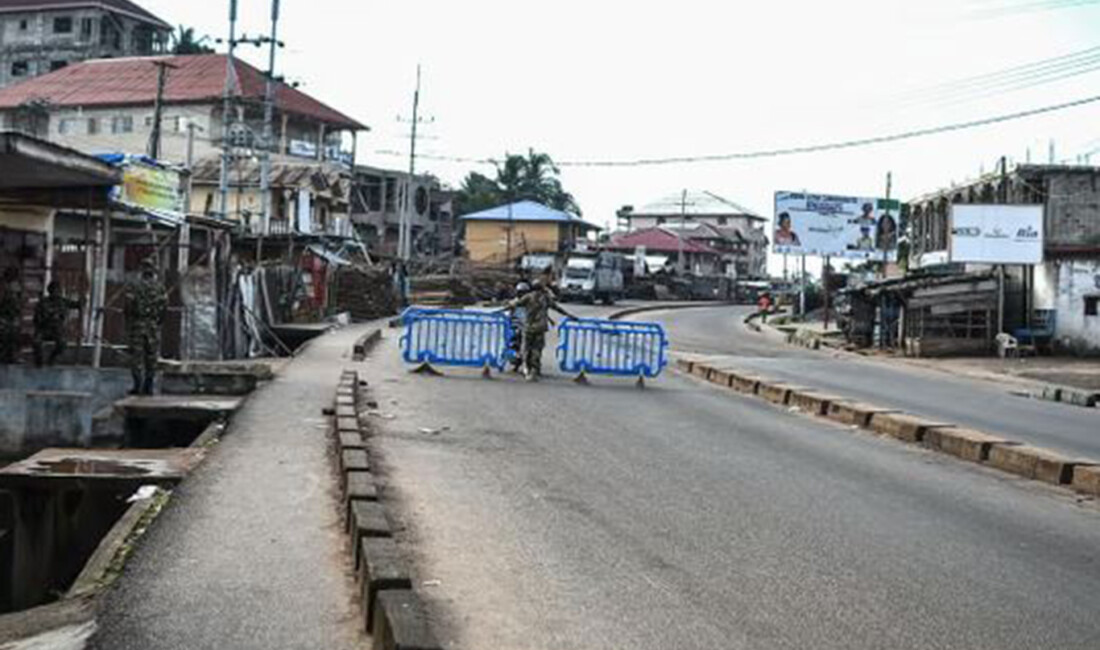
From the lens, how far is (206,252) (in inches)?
1000

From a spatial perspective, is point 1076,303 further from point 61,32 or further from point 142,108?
point 61,32

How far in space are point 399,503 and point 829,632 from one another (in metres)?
4.11

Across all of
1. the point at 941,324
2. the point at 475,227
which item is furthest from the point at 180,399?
the point at 475,227

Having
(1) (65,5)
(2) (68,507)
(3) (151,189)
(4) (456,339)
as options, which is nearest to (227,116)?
(3) (151,189)

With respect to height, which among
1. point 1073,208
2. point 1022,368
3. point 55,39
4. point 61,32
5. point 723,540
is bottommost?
point 723,540

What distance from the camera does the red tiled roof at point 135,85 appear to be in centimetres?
7669

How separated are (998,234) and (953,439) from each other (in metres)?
26.0

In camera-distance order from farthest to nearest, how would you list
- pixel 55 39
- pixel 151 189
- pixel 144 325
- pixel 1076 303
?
pixel 55 39, pixel 1076 303, pixel 151 189, pixel 144 325

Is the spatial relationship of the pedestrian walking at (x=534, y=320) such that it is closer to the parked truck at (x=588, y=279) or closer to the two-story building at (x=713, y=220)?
the parked truck at (x=588, y=279)

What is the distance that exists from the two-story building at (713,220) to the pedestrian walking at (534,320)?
3978 inches

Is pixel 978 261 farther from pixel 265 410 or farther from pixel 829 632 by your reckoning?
pixel 829 632

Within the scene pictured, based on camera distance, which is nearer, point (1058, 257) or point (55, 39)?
point (1058, 257)

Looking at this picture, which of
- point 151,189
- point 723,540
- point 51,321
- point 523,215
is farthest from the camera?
point 523,215

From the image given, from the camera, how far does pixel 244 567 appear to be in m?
6.78
